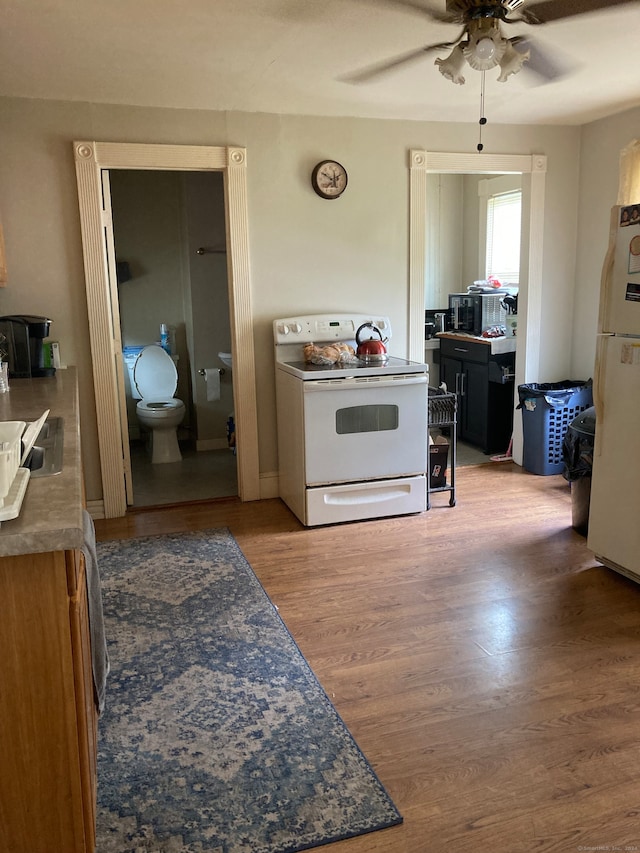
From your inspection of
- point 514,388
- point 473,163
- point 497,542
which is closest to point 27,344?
point 497,542

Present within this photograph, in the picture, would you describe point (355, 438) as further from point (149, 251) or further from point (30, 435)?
point (149, 251)

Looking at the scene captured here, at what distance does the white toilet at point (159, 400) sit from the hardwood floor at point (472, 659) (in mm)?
1237

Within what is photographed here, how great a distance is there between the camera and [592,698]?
7.36 ft

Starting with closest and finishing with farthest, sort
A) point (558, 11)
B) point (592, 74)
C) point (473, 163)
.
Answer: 1. point (558, 11)
2. point (592, 74)
3. point (473, 163)

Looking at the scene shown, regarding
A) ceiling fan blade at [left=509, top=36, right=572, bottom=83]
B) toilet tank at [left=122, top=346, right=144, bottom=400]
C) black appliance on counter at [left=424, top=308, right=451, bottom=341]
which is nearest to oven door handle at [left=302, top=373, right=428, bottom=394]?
ceiling fan blade at [left=509, top=36, right=572, bottom=83]

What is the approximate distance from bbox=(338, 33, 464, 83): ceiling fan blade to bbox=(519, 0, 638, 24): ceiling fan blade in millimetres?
288

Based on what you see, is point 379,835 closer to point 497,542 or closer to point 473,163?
point 497,542

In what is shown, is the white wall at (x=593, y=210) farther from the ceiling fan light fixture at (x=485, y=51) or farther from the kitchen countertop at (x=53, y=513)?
the kitchen countertop at (x=53, y=513)

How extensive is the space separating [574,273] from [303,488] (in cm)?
257

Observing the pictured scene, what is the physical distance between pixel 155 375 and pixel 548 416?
2917mm

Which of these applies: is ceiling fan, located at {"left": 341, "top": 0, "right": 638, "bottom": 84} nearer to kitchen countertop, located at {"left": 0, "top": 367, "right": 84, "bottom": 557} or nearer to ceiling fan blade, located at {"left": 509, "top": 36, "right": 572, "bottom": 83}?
ceiling fan blade, located at {"left": 509, "top": 36, "right": 572, "bottom": 83}

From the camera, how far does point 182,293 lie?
583 cm

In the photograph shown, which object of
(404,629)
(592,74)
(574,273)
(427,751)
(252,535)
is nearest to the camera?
(427,751)

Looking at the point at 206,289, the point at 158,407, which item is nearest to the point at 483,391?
the point at 206,289
